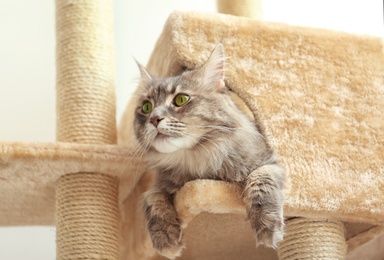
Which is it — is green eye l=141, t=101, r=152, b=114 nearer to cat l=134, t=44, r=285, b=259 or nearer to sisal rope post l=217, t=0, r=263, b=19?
cat l=134, t=44, r=285, b=259

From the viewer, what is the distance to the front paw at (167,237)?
1461 millimetres

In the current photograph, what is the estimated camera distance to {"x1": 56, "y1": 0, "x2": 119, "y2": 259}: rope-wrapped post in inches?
68.8

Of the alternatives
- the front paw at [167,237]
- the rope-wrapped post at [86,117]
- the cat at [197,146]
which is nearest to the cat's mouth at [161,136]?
the cat at [197,146]

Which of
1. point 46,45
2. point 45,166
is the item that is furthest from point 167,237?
point 46,45

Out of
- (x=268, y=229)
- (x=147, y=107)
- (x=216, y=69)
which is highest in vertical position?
(x=216, y=69)

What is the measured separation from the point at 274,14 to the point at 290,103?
1.32m

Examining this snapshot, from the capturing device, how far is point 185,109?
1.52m

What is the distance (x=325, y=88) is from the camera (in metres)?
1.71

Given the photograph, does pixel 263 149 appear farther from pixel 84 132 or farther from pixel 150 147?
pixel 84 132

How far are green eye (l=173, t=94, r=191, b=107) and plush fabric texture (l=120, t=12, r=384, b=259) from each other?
148mm

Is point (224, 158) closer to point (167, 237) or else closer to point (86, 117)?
point (167, 237)

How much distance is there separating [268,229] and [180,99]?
448mm

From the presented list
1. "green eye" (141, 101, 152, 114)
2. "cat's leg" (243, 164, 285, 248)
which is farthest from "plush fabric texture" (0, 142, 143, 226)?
"cat's leg" (243, 164, 285, 248)

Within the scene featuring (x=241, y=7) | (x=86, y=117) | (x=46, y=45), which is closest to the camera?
(x=86, y=117)
